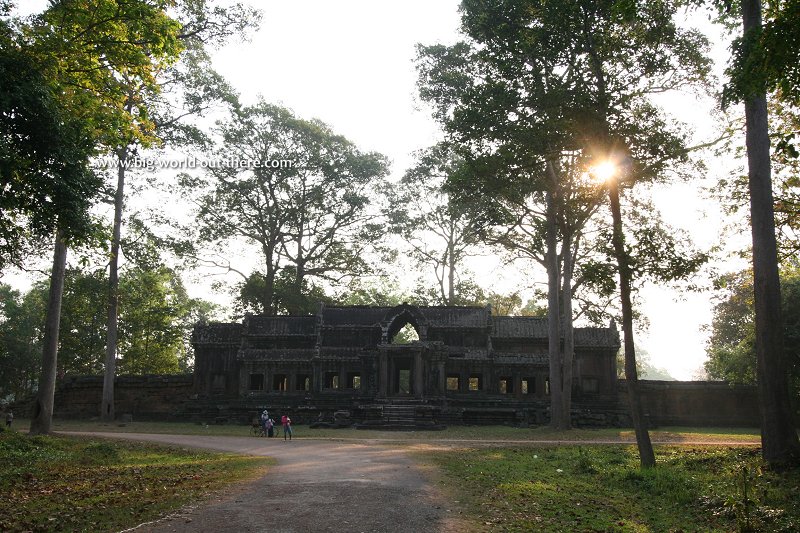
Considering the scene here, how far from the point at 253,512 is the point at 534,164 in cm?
1379

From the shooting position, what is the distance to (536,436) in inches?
1078

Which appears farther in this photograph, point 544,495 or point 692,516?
point 544,495

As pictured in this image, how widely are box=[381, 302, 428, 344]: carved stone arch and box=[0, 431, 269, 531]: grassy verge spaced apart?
20111mm

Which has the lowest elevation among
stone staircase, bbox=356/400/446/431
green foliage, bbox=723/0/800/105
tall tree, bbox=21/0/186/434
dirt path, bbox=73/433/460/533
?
stone staircase, bbox=356/400/446/431

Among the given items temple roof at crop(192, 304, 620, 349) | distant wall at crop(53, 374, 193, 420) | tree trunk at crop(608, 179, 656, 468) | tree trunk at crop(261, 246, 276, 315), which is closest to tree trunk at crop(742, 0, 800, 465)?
tree trunk at crop(608, 179, 656, 468)

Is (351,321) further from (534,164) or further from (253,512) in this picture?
(253,512)

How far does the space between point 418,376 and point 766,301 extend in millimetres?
25345

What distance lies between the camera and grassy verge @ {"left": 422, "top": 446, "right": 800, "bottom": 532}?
352 inches

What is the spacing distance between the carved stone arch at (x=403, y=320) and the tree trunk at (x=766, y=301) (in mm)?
26631

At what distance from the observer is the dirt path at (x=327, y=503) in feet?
27.9

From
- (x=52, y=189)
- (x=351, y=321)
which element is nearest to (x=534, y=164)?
(x=52, y=189)

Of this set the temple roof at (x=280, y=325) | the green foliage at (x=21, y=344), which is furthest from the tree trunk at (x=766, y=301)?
the green foliage at (x=21, y=344)

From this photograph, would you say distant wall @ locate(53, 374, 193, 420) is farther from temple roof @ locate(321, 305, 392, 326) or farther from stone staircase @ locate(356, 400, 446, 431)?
stone staircase @ locate(356, 400, 446, 431)

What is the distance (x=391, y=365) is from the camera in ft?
125
